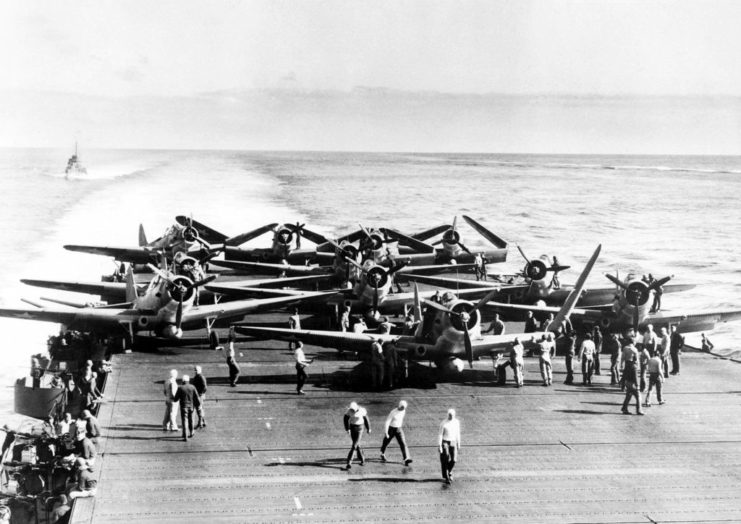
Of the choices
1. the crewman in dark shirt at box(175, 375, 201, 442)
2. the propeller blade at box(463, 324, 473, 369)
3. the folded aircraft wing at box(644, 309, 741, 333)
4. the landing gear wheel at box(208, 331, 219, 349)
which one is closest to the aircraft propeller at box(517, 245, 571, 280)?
the folded aircraft wing at box(644, 309, 741, 333)

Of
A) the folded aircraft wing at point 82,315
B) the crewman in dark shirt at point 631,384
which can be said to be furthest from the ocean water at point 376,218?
the crewman in dark shirt at point 631,384

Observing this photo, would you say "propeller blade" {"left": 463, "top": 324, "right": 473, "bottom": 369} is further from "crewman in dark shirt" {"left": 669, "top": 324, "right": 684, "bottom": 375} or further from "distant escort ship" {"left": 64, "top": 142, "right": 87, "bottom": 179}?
"distant escort ship" {"left": 64, "top": 142, "right": 87, "bottom": 179}

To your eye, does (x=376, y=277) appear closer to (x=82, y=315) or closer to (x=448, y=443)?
(x=82, y=315)

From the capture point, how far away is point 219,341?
32.0 metres

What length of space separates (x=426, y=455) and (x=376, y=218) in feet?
339

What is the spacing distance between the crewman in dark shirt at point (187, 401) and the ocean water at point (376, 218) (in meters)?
20.2

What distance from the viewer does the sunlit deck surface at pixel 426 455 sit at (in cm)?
1602

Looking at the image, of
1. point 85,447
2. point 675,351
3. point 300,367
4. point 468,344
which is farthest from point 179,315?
point 675,351

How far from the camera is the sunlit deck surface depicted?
631 inches

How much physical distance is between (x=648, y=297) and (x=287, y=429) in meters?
15.0

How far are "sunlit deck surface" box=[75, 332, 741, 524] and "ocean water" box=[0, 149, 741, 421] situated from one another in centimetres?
1881

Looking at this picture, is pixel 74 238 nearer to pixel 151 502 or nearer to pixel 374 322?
pixel 374 322

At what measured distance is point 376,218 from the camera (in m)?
122

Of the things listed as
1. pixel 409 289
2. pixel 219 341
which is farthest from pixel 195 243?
pixel 219 341
